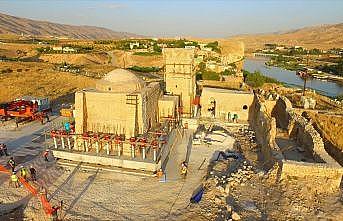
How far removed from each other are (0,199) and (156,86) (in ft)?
35.0

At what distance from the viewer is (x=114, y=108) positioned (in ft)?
55.2

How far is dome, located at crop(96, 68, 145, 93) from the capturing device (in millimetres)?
17375

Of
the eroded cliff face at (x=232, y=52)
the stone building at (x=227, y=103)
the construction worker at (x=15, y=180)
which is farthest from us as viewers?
the eroded cliff face at (x=232, y=52)

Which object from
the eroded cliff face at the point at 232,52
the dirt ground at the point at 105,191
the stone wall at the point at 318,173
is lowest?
the dirt ground at the point at 105,191

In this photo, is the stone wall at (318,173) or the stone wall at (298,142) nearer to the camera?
the stone wall at (318,173)

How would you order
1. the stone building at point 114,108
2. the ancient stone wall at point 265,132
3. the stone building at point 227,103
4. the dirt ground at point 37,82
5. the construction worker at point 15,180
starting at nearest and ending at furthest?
1. the construction worker at point 15,180
2. the ancient stone wall at point 265,132
3. the stone building at point 114,108
4. the stone building at point 227,103
5. the dirt ground at point 37,82

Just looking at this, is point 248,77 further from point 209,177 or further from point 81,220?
point 81,220

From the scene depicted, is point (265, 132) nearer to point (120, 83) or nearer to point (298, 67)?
point (120, 83)

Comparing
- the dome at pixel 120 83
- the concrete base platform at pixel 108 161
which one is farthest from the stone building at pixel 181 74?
the concrete base platform at pixel 108 161

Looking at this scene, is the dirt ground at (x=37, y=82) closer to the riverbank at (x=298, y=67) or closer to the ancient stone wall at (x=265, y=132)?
the ancient stone wall at (x=265, y=132)

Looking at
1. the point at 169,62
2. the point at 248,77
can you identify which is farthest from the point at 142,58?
the point at 169,62

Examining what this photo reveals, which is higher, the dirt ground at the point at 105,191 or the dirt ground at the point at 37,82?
the dirt ground at the point at 37,82

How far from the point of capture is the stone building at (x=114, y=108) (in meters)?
16.6

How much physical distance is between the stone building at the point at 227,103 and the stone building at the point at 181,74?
1318mm
